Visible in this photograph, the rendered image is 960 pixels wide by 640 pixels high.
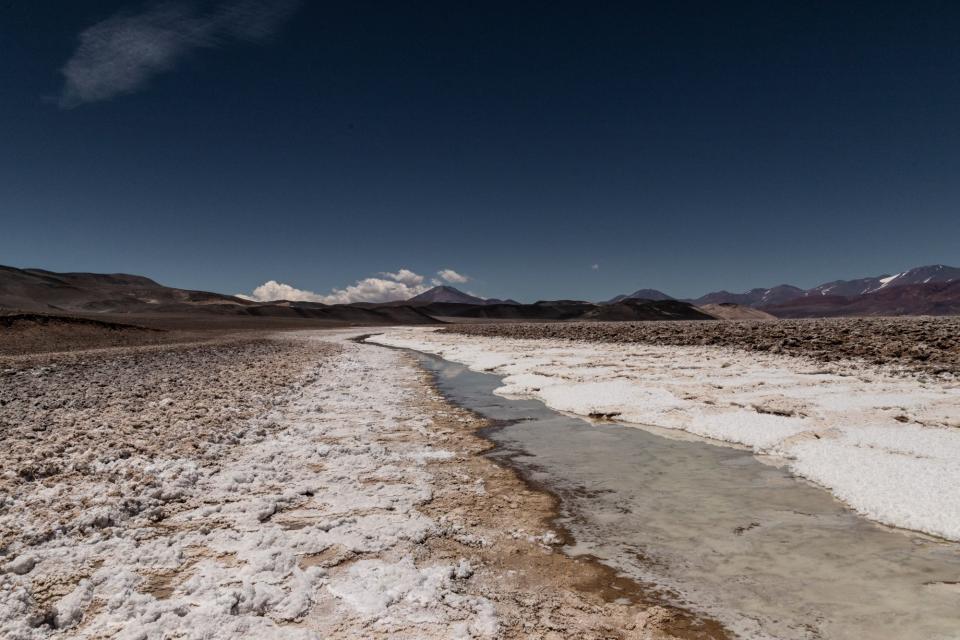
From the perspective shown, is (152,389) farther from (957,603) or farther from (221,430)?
(957,603)

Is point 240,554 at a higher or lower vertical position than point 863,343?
lower

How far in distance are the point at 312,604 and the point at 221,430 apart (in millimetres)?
4949

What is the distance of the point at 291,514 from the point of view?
14.6 ft

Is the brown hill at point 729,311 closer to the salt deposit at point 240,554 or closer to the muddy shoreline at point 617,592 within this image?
the muddy shoreline at point 617,592

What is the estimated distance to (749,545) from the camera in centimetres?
383

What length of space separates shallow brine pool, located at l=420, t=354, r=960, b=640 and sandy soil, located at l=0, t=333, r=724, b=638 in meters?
0.36

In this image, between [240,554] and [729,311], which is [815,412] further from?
[729,311]

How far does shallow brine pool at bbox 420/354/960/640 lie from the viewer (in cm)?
289

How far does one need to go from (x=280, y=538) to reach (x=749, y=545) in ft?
12.4

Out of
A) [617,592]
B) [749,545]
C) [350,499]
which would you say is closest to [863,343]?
[749,545]

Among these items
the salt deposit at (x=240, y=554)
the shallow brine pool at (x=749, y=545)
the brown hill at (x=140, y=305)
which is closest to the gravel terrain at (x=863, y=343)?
the shallow brine pool at (x=749, y=545)

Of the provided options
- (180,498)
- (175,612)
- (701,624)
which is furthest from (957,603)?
(180,498)

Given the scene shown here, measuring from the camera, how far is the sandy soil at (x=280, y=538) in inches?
114

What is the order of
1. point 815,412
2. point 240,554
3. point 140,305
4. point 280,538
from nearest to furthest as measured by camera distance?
point 240,554 → point 280,538 → point 815,412 → point 140,305
